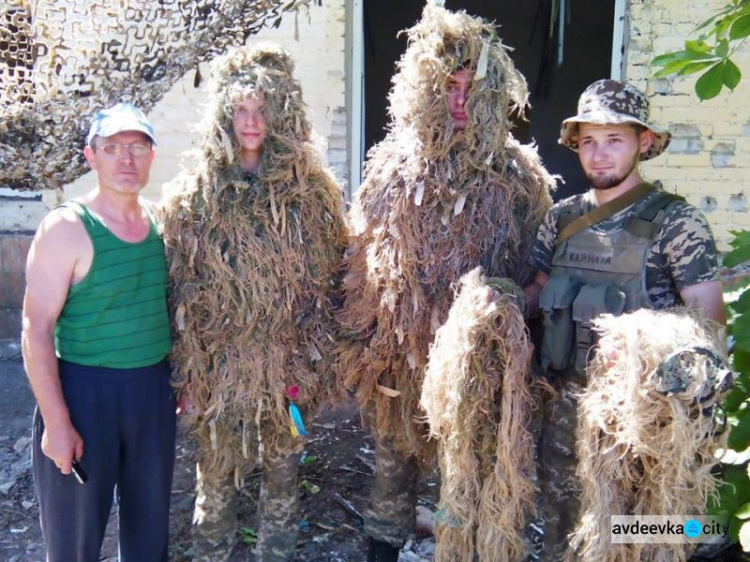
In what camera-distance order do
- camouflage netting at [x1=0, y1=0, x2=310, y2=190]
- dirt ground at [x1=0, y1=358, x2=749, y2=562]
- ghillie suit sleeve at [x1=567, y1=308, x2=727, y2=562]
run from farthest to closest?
camouflage netting at [x1=0, y1=0, x2=310, y2=190] < dirt ground at [x1=0, y1=358, x2=749, y2=562] < ghillie suit sleeve at [x1=567, y1=308, x2=727, y2=562]

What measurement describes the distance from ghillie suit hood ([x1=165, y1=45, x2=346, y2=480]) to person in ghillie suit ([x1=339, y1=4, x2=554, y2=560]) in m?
0.25

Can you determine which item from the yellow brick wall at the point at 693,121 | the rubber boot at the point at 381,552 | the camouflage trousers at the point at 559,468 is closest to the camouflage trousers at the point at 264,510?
the rubber boot at the point at 381,552

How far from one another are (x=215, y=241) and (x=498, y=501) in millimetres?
1513

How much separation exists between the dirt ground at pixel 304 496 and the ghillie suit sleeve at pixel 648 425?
1.39 meters

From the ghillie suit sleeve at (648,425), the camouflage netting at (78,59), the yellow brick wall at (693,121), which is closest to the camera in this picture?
the ghillie suit sleeve at (648,425)

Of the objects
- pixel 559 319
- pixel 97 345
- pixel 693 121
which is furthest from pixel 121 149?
pixel 693 121

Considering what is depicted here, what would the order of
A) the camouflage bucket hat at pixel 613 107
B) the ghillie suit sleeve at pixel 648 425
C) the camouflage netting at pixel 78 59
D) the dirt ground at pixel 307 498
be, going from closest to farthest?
the ghillie suit sleeve at pixel 648 425
the camouflage bucket hat at pixel 613 107
the dirt ground at pixel 307 498
the camouflage netting at pixel 78 59

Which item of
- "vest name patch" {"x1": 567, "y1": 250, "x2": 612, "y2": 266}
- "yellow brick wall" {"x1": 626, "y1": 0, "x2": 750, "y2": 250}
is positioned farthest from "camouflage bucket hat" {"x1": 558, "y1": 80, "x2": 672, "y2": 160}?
"yellow brick wall" {"x1": 626, "y1": 0, "x2": 750, "y2": 250}

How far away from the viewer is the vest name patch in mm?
2531

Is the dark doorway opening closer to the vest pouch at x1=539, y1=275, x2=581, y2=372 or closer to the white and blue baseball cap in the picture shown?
the vest pouch at x1=539, y1=275, x2=581, y2=372

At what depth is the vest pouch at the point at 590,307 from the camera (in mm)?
2434

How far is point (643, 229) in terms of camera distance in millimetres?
2463

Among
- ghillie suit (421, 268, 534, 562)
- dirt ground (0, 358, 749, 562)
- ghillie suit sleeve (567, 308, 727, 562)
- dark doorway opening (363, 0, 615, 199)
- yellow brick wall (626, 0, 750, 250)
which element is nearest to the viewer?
ghillie suit sleeve (567, 308, 727, 562)

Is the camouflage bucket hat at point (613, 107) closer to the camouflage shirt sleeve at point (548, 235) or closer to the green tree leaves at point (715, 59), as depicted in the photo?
the green tree leaves at point (715, 59)
